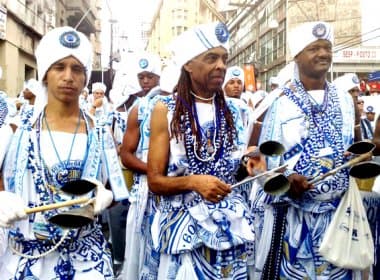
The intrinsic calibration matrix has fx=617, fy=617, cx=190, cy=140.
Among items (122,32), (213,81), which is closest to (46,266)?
(213,81)

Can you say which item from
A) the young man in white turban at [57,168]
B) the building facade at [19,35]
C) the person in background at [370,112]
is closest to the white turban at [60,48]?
the young man in white turban at [57,168]

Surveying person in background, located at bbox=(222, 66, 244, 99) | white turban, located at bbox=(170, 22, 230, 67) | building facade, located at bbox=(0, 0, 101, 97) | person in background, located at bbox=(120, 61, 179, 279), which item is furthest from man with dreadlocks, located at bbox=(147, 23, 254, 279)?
building facade, located at bbox=(0, 0, 101, 97)

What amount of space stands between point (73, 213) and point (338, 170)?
1765 millimetres

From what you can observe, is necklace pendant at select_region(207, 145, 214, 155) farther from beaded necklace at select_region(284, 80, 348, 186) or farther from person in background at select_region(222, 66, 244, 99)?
person in background at select_region(222, 66, 244, 99)

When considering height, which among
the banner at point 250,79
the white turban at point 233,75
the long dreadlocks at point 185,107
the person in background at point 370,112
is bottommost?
the long dreadlocks at point 185,107

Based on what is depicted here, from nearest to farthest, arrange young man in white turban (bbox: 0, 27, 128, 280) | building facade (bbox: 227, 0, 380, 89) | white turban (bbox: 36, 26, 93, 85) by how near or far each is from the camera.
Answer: young man in white turban (bbox: 0, 27, 128, 280)
white turban (bbox: 36, 26, 93, 85)
building facade (bbox: 227, 0, 380, 89)

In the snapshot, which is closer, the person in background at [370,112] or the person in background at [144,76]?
the person in background at [144,76]

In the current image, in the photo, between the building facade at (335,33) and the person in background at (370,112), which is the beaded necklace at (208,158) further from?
the building facade at (335,33)

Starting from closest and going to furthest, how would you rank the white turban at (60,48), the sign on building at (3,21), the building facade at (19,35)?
the white turban at (60,48) < the sign on building at (3,21) < the building facade at (19,35)

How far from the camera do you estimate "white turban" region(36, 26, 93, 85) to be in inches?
131

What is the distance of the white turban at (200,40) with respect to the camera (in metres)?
3.65

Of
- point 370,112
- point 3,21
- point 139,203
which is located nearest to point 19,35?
point 3,21

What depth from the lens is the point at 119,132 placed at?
6.21 metres

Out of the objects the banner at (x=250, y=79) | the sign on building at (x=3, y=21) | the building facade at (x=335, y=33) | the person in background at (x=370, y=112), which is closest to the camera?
the person in background at (x=370, y=112)
